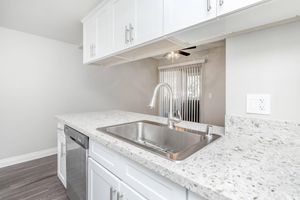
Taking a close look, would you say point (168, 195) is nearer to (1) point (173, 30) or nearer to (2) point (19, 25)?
(1) point (173, 30)

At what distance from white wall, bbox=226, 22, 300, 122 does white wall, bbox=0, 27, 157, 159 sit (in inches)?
117

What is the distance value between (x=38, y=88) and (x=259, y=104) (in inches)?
127

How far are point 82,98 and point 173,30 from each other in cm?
282

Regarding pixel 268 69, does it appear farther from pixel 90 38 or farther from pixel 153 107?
pixel 90 38

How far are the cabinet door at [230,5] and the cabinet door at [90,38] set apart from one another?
5.18 feet

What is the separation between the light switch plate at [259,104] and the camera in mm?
897

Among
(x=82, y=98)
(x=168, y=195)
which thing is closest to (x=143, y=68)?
(x=82, y=98)

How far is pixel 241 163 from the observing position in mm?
648

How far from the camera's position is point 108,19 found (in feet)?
5.41

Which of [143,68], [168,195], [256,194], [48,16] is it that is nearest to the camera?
[256,194]

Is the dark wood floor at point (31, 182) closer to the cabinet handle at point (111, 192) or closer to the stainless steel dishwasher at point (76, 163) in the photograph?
the stainless steel dishwasher at point (76, 163)

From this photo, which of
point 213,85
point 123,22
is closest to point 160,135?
point 123,22

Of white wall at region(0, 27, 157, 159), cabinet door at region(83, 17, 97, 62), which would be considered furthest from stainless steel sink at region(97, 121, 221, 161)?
white wall at region(0, 27, 157, 159)

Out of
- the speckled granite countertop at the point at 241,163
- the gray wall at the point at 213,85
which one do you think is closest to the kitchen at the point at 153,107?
the speckled granite countertop at the point at 241,163
